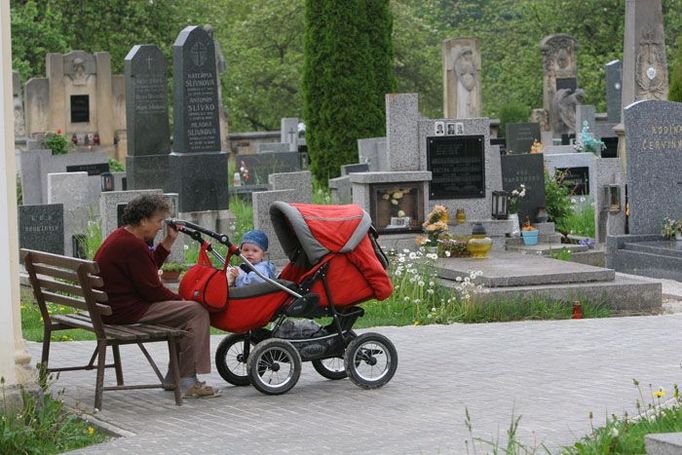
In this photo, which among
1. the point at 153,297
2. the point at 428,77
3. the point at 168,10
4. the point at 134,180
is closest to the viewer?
the point at 153,297

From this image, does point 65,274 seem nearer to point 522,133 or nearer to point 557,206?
point 557,206

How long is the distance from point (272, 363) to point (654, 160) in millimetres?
9235

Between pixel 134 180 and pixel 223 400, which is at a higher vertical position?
pixel 134 180

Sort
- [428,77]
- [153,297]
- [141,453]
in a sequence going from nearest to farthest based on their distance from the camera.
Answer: [141,453], [153,297], [428,77]

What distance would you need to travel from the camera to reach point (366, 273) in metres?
10.3

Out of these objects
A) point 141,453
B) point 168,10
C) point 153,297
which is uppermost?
point 168,10

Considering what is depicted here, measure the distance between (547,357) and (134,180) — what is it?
1357cm

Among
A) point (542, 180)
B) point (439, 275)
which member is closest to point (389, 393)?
point (439, 275)

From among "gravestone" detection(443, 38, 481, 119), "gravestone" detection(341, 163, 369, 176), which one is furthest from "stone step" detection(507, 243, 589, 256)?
"gravestone" detection(443, 38, 481, 119)

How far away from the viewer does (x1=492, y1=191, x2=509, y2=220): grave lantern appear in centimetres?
1891

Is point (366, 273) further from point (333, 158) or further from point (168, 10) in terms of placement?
point (168, 10)

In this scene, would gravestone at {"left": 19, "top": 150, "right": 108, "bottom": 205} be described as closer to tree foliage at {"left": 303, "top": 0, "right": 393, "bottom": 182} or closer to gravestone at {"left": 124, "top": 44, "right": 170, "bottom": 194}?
Result: gravestone at {"left": 124, "top": 44, "right": 170, "bottom": 194}

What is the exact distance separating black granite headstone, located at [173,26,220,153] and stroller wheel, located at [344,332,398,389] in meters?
10.8

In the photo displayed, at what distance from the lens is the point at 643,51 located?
2661 cm
